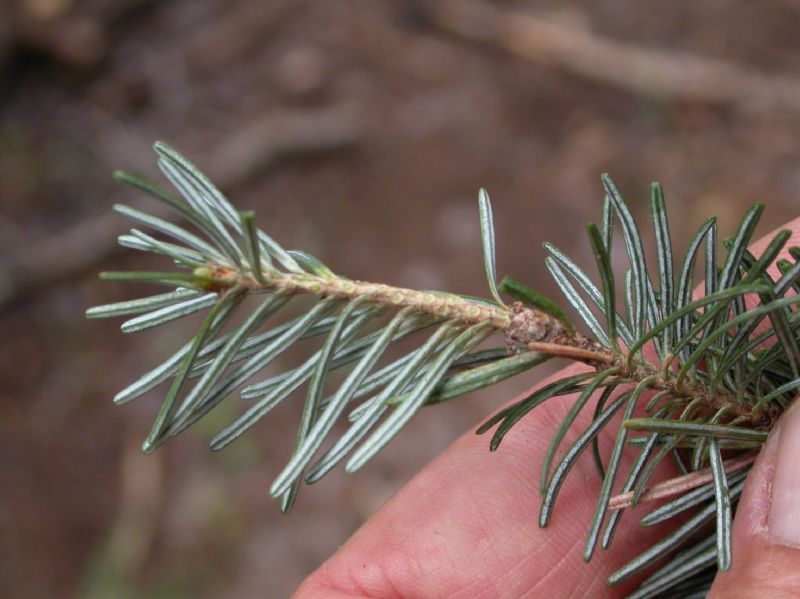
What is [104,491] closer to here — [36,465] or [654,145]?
[36,465]

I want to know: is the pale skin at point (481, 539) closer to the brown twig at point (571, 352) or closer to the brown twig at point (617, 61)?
the brown twig at point (571, 352)

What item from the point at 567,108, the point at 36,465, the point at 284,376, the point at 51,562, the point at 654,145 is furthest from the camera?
the point at 567,108

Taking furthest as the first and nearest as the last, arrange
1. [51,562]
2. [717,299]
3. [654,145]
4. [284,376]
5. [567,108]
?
[567,108], [654,145], [51,562], [284,376], [717,299]

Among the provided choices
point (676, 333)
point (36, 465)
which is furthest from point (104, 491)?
point (676, 333)

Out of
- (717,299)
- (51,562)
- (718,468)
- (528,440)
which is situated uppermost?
(717,299)

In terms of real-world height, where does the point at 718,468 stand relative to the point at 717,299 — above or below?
below

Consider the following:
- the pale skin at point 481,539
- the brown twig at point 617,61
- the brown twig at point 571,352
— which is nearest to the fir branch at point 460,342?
the brown twig at point 571,352

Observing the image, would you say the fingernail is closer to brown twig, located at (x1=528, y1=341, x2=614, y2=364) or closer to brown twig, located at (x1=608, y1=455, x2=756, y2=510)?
brown twig, located at (x1=608, y1=455, x2=756, y2=510)
